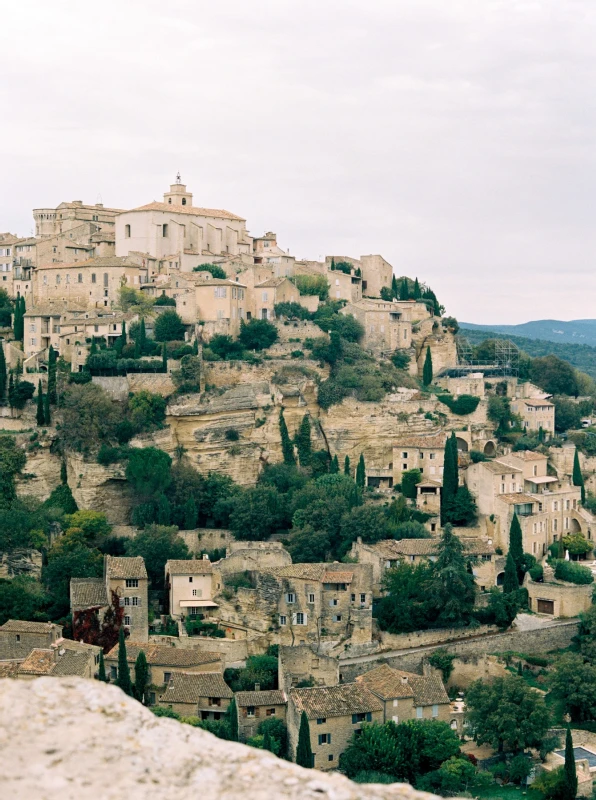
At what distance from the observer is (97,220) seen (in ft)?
245

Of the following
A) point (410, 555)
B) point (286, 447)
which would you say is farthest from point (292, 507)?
point (410, 555)

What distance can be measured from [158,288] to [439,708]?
3161 cm

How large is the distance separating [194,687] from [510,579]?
14.2 meters

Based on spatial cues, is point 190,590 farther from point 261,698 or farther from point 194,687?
point 261,698

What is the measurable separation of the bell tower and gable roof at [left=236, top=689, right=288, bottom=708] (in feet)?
133

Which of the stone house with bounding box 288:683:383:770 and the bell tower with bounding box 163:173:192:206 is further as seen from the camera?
the bell tower with bounding box 163:173:192:206

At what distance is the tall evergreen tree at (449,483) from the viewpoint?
51.8m

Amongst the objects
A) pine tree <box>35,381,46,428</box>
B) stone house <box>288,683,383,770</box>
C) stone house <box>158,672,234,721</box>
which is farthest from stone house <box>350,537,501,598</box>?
pine tree <box>35,381,46,428</box>

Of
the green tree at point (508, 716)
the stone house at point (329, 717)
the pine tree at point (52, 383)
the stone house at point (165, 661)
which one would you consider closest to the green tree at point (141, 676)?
the stone house at point (165, 661)

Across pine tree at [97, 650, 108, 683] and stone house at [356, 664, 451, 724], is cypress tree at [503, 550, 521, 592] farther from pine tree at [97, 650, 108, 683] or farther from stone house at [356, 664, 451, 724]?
pine tree at [97, 650, 108, 683]

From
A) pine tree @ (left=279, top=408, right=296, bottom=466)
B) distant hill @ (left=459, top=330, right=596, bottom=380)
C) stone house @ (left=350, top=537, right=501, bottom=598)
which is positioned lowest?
stone house @ (left=350, top=537, right=501, bottom=598)

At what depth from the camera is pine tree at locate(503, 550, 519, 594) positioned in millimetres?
46222

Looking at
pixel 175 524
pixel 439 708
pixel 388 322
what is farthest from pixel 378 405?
pixel 439 708

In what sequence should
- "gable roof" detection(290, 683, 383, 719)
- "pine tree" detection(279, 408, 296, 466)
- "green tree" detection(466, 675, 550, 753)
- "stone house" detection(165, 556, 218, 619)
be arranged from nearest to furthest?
"gable roof" detection(290, 683, 383, 719) < "green tree" detection(466, 675, 550, 753) < "stone house" detection(165, 556, 218, 619) < "pine tree" detection(279, 408, 296, 466)
